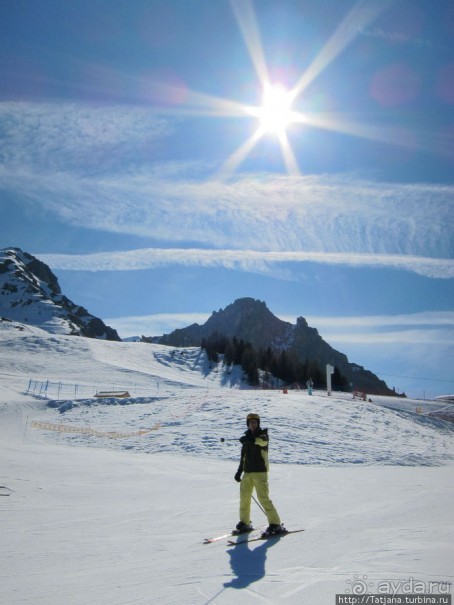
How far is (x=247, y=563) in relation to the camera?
5930 mm

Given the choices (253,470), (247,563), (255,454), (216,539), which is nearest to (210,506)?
(253,470)

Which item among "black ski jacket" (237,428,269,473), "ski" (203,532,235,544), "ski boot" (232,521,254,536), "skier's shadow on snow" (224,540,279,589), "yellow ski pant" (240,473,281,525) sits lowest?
"skier's shadow on snow" (224,540,279,589)

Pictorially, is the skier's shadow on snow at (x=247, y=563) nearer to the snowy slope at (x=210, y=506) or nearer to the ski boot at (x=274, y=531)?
the snowy slope at (x=210, y=506)

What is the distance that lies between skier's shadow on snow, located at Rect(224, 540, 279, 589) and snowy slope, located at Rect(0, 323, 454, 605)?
0.03 meters

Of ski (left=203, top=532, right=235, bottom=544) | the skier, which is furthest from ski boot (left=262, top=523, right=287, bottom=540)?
ski (left=203, top=532, right=235, bottom=544)

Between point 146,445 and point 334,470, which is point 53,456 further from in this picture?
point 334,470

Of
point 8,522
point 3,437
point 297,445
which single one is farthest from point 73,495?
point 3,437

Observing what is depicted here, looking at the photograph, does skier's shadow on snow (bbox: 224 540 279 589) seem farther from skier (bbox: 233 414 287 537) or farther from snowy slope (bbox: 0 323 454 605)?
skier (bbox: 233 414 287 537)

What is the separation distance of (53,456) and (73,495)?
6.60m

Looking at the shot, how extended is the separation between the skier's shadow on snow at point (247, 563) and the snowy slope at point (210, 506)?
0.03 m

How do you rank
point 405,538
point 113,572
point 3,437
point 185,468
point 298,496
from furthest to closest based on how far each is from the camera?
point 3,437, point 185,468, point 298,496, point 405,538, point 113,572

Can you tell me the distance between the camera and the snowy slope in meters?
5.11

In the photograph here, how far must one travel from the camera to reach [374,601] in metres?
4.46

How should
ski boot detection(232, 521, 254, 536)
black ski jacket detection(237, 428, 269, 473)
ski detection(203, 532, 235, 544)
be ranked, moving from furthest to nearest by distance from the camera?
black ski jacket detection(237, 428, 269, 473)
ski boot detection(232, 521, 254, 536)
ski detection(203, 532, 235, 544)
